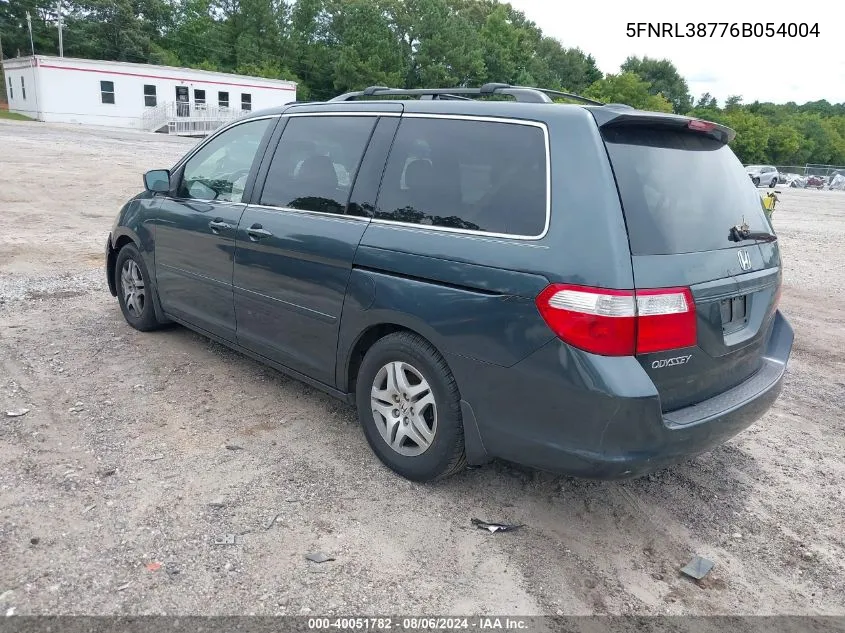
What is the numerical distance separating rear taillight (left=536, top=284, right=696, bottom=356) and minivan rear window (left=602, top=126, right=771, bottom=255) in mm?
220

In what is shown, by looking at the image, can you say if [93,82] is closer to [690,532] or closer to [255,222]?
[255,222]

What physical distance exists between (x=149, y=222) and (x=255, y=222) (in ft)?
5.17

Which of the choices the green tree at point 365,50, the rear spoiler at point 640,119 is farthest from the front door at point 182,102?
the rear spoiler at point 640,119

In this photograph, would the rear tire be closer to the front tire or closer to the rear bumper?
the front tire

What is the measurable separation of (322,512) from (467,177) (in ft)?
5.85

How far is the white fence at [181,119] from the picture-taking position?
39.8 metres

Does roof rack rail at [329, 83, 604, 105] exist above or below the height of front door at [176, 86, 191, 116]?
below

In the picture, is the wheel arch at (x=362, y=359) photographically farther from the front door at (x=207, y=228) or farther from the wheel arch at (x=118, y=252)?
the wheel arch at (x=118, y=252)

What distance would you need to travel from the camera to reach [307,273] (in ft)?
12.6

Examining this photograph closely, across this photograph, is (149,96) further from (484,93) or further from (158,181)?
(484,93)

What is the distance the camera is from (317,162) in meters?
4.05

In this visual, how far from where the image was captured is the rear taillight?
2.67m

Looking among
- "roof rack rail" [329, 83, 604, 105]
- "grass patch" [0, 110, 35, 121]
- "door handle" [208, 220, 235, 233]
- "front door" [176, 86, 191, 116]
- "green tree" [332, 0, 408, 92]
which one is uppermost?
"green tree" [332, 0, 408, 92]

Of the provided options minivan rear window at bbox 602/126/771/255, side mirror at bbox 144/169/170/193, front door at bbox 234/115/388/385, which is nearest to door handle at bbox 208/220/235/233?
front door at bbox 234/115/388/385
